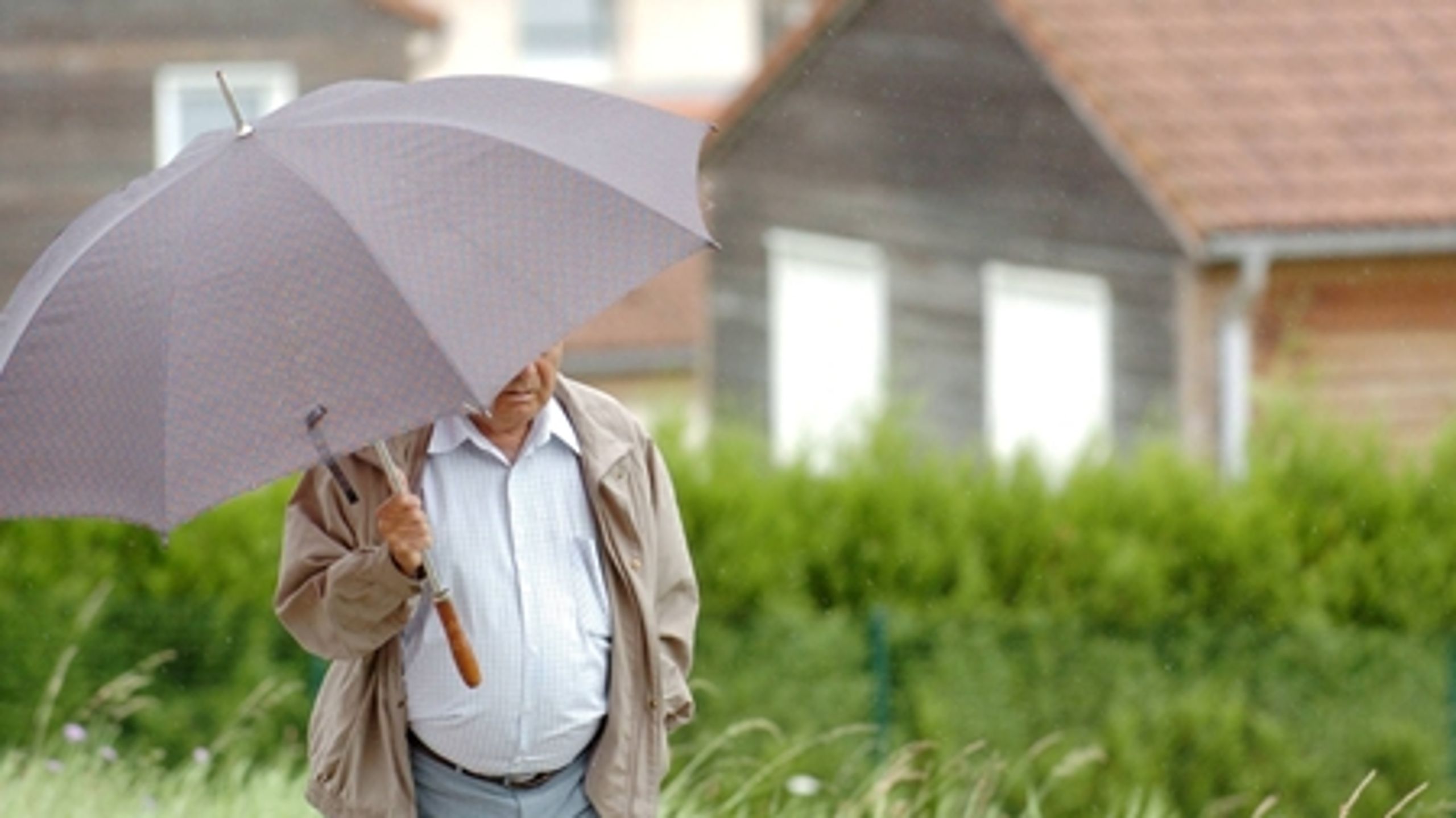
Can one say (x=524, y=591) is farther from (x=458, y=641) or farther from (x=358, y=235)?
(x=358, y=235)

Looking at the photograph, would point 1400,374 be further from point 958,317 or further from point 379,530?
point 379,530

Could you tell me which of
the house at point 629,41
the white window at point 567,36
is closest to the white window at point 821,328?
the house at point 629,41

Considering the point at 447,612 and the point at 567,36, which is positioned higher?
the point at 567,36

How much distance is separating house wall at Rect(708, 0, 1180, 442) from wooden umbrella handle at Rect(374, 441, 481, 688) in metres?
11.2

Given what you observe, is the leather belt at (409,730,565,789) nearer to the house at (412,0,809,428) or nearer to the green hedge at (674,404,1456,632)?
the green hedge at (674,404,1456,632)

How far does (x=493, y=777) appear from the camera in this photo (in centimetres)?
406

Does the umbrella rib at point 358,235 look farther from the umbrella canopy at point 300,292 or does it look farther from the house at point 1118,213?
the house at point 1118,213

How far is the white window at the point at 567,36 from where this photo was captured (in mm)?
39031

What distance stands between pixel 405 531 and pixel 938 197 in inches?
552

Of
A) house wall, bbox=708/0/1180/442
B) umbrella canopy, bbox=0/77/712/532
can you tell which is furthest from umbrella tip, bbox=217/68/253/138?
house wall, bbox=708/0/1180/442

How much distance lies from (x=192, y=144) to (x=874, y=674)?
6.36 meters

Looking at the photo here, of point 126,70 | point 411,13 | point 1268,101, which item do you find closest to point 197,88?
point 126,70

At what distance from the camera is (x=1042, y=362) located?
16812mm

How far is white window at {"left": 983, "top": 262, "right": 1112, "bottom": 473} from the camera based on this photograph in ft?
52.9
